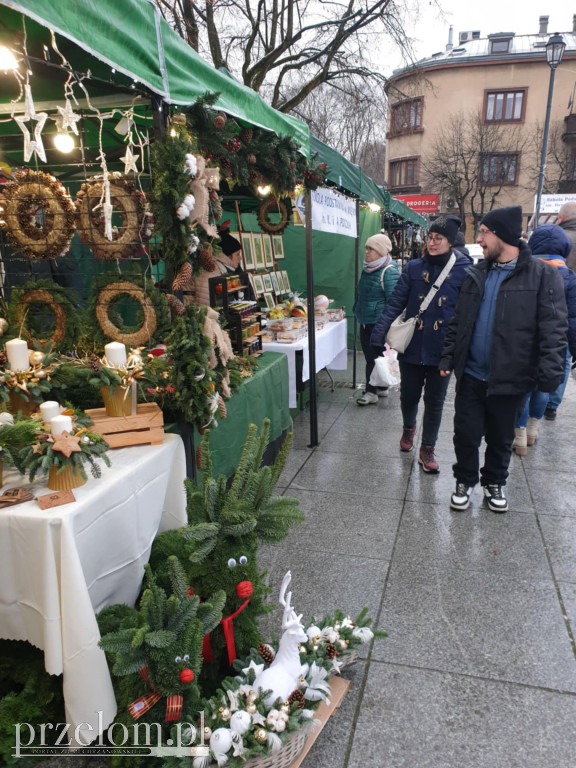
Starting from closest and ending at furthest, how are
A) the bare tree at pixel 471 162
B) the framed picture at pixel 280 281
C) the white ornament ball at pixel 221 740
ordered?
the white ornament ball at pixel 221 740, the framed picture at pixel 280 281, the bare tree at pixel 471 162

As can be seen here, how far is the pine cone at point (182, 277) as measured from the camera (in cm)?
222

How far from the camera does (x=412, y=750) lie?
184 cm

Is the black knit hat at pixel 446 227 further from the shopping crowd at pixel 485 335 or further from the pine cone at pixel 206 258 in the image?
the pine cone at pixel 206 258

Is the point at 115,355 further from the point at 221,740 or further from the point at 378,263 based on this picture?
the point at 378,263

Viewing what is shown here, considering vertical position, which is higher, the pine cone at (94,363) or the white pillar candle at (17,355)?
the white pillar candle at (17,355)

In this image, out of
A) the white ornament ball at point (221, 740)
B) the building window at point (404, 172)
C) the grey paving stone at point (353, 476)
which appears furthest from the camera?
the building window at point (404, 172)

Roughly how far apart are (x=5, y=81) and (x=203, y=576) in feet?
9.23

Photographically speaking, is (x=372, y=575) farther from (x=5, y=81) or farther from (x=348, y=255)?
(x=348, y=255)

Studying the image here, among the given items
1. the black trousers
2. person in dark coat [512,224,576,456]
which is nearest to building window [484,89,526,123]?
person in dark coat [512,224,576,456]

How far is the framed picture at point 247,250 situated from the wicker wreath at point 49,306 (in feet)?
8.99

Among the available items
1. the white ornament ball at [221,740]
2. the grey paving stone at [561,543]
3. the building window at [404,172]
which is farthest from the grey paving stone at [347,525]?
the building window at [404,172]

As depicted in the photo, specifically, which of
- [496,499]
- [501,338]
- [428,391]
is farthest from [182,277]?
[496,499]

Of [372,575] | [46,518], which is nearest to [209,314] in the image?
[46,518]

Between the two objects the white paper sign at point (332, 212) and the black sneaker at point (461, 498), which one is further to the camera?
the white paper sign at point (332, 212)
